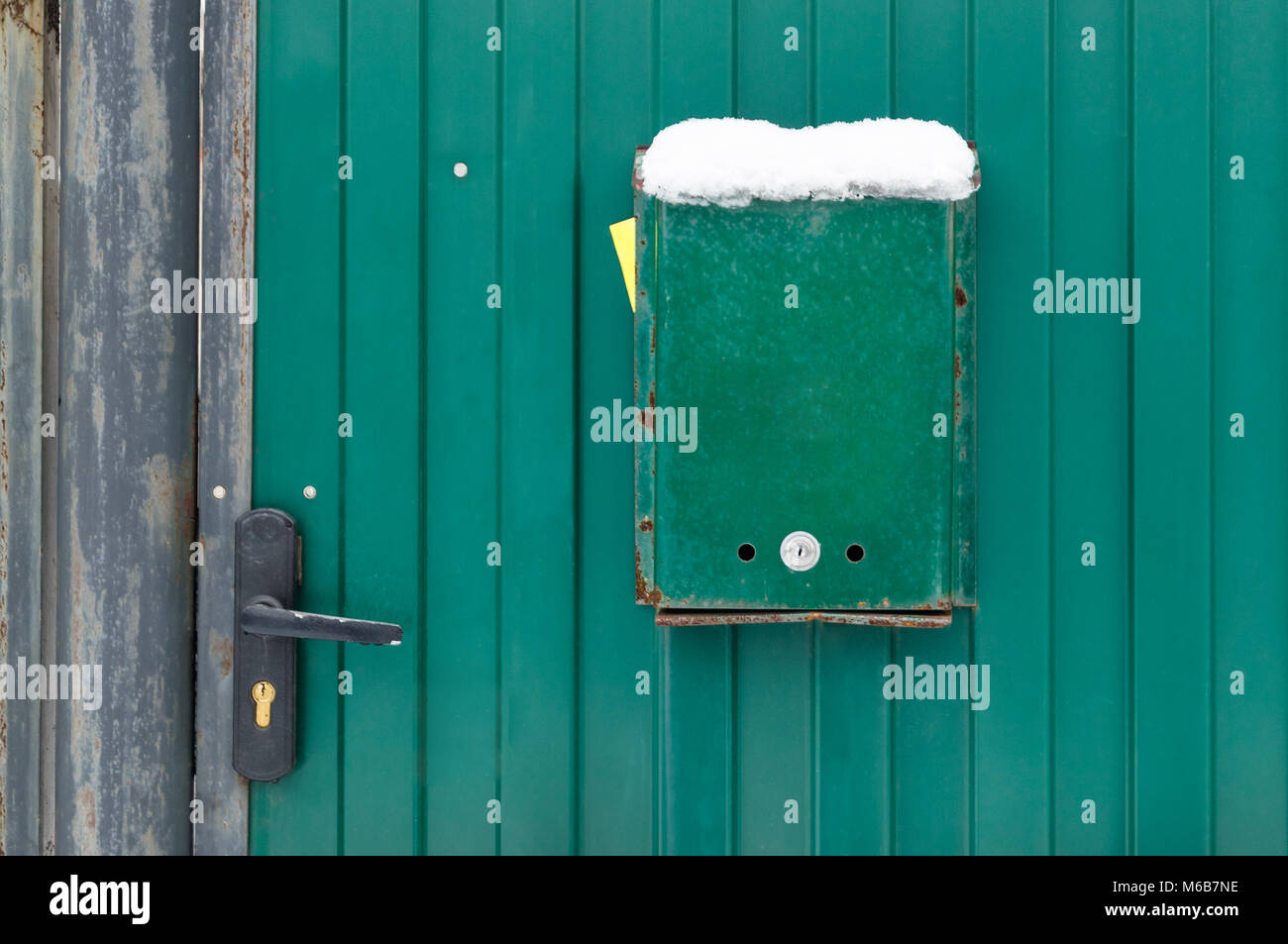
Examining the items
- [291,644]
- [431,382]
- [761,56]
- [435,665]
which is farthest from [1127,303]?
[291,644]

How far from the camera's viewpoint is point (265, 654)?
124 centimetres

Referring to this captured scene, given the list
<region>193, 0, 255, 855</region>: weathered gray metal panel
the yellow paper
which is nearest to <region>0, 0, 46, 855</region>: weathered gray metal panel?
<region>193, 0, 255, 855</region>: weathered gray metal panel

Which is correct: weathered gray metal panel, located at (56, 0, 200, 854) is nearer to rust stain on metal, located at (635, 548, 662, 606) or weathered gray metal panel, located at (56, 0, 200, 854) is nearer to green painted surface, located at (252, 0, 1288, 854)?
green painted surface, located at (252, 0, 1288, 854)

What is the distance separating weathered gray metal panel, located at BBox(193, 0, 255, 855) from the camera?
1260 millimetres

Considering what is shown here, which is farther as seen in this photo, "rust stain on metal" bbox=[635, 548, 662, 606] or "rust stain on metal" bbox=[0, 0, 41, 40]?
"rust stain on metal" bbox=[0, 0, 41, 40]

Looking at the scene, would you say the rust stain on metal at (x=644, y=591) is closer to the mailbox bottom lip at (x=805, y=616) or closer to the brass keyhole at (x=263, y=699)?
the mailbox bottom lip at (x=805, y=616)

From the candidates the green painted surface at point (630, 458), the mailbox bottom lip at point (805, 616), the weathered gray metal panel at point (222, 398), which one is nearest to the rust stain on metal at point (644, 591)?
the mailbox bottom lip at point (805, 616)

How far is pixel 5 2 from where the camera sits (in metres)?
1.24

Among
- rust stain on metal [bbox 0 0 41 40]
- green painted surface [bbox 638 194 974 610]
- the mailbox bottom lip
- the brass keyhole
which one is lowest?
the brass keyhole

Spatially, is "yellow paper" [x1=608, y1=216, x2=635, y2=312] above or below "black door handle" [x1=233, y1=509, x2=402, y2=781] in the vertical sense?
above

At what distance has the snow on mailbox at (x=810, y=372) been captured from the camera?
106cm

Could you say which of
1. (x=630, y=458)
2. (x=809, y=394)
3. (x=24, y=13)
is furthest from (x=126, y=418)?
(x=809, y=394)

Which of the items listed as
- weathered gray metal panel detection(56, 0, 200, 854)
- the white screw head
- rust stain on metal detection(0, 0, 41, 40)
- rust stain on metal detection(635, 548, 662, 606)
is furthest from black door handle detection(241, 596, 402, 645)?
rust stain on metal detection(0, 0, 41, 40)
